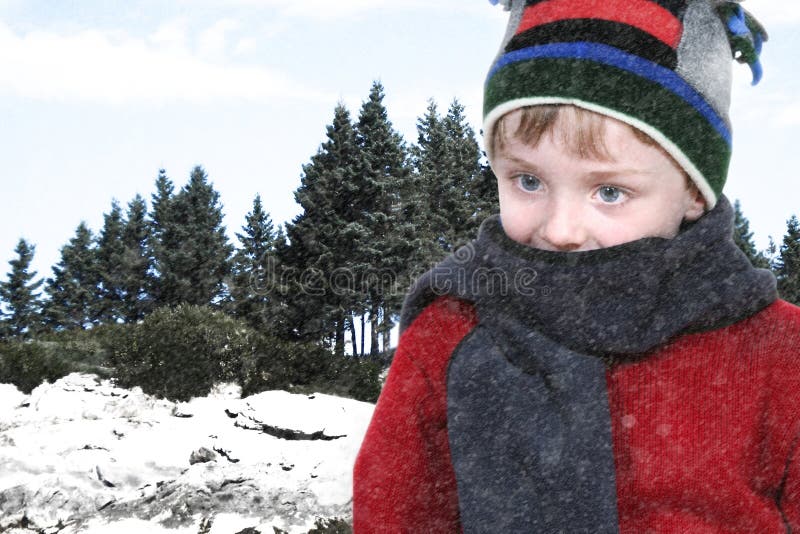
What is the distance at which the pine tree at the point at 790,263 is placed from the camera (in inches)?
1284

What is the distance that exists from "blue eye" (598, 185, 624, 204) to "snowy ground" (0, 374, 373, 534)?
16.4 feet

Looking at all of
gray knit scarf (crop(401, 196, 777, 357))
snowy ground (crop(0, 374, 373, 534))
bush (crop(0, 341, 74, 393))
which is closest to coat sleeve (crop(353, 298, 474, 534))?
gray knit scarf (crop(401, 196, 777, 357))

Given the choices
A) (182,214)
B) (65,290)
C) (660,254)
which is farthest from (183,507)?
(65,290)

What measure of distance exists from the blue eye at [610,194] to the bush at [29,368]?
12285 millimetres

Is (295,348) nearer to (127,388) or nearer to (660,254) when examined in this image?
(127,388)

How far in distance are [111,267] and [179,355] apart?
135ft

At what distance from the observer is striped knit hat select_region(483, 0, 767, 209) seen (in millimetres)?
1840

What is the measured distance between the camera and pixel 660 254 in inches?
73.4

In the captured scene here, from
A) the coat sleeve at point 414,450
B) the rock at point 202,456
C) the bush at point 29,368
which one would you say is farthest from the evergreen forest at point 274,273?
the coat sleeve at point 414,450

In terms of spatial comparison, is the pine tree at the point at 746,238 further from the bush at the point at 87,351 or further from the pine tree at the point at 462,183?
the bush at the point at 87,351

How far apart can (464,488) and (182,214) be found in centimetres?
4762

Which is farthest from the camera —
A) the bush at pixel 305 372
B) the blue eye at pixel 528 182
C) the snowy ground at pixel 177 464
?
the bush at pixel 305 372

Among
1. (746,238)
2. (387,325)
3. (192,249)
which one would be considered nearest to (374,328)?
(387,325)

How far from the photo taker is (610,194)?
1880 mm
